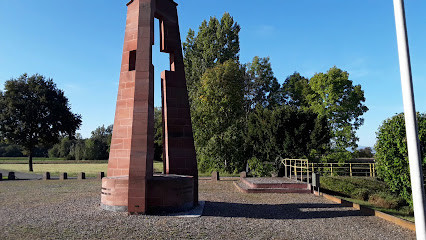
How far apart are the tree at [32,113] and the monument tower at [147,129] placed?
87.8 feet

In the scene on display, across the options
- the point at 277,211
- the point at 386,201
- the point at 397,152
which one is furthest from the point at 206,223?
the point at 386,201

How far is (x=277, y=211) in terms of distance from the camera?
1070 cm

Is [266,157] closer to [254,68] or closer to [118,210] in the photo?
[254,68]

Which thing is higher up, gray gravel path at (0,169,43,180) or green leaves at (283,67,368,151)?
green leaves at (283,67,368,151)

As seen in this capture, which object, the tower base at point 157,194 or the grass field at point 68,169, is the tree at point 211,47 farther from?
the tower base at point 157,194

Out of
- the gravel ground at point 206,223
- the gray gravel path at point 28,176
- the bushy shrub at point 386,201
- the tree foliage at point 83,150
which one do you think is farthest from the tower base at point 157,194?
the tree foliage at point 83,150

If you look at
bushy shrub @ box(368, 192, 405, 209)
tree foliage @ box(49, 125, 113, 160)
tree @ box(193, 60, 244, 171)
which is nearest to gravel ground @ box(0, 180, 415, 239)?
bushy shrub @ box(368, 192, 405, 209)

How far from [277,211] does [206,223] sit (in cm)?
328

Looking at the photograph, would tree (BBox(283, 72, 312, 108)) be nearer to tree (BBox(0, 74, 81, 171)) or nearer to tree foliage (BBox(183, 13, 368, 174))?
tree foliage (BBox(183, 13, 368, 174))

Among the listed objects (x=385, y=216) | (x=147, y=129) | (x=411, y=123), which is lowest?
(x=385, y=216)

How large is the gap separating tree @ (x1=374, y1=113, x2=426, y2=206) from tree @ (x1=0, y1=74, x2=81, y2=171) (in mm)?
32565

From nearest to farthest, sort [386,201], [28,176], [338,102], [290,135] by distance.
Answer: [386,201]
[290,135]
[28,176]
[338,102]

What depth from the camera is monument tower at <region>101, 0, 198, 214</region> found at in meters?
9.52

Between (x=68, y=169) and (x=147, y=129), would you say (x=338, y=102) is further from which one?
(x=68, y=169)
